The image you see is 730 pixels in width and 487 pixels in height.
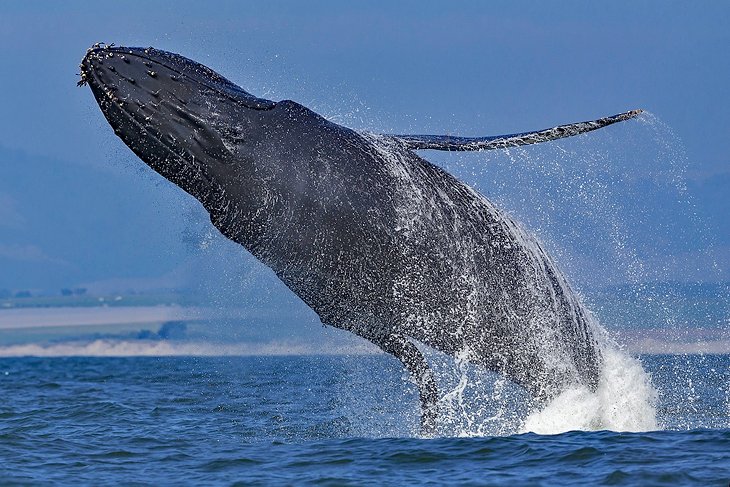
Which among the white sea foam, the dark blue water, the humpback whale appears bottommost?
the dark blue water

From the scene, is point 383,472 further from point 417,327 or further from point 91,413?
point 91,413

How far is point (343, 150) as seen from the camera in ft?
44.6

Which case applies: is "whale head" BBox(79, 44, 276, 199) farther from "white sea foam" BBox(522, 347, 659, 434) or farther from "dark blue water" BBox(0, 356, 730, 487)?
"white sea foam" BBox(522, 347, 659, 434)

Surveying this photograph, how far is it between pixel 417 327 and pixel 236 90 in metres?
4.00

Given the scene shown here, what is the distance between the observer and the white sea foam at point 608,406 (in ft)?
50.9

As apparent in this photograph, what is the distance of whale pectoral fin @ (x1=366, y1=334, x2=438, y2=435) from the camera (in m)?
14.6

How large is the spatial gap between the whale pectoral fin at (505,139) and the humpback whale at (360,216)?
0.02m

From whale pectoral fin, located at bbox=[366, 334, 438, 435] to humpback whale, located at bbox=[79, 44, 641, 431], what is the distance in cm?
3

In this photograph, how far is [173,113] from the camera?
42.8 ft

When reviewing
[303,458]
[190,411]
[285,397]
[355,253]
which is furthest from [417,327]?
[285,397]

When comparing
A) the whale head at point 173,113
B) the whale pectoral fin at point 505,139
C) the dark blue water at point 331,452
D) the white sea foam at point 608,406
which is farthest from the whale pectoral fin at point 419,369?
the whale head at point 173,113

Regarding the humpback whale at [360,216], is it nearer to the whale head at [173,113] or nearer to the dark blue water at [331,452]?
the whale head at [173,113]

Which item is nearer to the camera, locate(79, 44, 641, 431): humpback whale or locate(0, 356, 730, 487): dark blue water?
locate(0, 356, 730, 487): dark blue water

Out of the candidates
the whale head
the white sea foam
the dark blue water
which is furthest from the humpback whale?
the dark blue water
